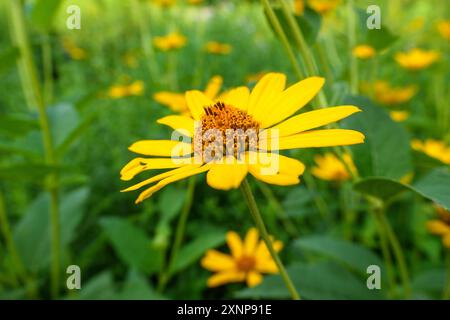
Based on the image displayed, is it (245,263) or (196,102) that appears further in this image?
(245,263)

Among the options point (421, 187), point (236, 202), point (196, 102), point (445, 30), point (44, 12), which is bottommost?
point (236, 202)

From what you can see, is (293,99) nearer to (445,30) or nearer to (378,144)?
Answer: (378,144)

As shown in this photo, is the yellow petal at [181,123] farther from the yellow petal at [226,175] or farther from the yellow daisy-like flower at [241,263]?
the yellow daisy-like flower at [241,263]

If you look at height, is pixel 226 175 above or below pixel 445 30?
below

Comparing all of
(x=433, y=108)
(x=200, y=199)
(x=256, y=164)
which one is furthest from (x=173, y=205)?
(x=433, y=108)

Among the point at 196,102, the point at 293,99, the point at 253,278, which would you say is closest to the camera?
the point at 293,99

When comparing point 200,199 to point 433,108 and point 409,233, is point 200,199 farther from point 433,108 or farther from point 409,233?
point 433,108

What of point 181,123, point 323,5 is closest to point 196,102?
point 181,123
